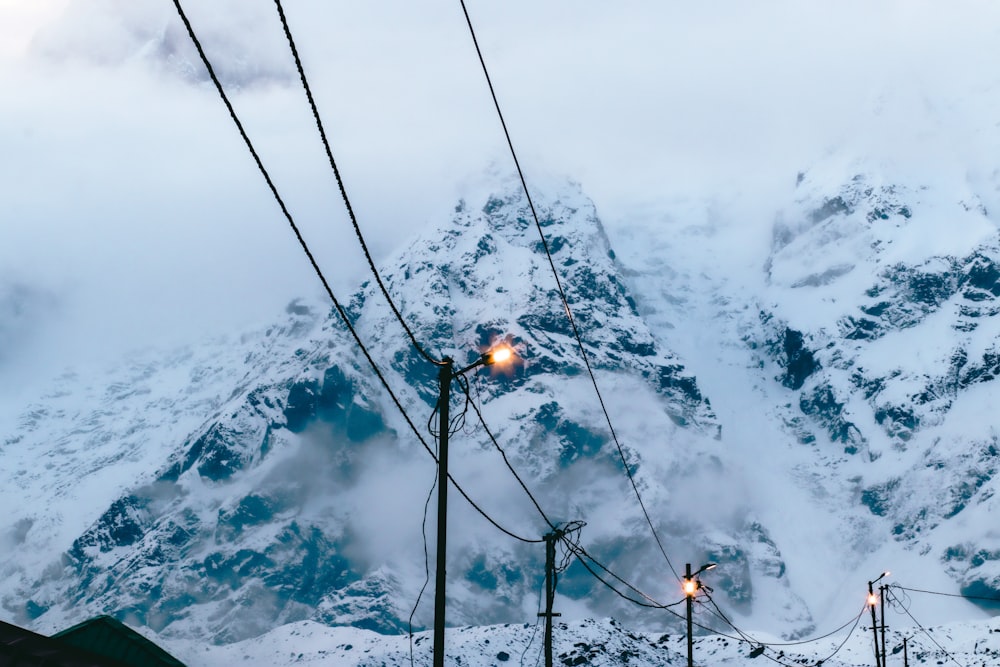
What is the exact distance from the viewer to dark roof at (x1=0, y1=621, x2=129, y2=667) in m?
12.1

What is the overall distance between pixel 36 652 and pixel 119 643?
33.0 m

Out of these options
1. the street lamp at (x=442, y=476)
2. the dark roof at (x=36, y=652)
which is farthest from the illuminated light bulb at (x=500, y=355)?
the dark roof at (x=36, y=652)

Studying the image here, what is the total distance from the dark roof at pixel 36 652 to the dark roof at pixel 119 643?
31.7 m

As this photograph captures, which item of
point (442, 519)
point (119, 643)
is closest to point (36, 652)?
point (442, 519)

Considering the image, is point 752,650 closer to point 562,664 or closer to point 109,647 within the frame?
point 562,664

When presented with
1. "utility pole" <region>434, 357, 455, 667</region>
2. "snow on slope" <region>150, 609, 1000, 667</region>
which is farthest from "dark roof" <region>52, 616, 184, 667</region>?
"snow on slope" <region>150, 609, 1000, 667</region>

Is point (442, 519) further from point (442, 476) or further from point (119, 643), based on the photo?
point (119, 643)

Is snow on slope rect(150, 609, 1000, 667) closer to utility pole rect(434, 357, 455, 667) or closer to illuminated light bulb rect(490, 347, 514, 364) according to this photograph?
utility pole rect(434, 357, 455, 667)

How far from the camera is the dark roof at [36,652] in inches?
478

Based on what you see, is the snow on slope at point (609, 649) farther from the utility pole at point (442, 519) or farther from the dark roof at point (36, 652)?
the dark roof at point (36, 652)

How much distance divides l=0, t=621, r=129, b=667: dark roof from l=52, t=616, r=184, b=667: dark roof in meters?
31.7

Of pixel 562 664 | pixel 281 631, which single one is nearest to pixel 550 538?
pixel 562 664

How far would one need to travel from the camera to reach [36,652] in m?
12.4

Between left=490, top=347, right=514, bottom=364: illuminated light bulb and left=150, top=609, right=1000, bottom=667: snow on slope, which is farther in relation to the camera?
left=150, top=609, right=1000, bottom=667: snow on slope
